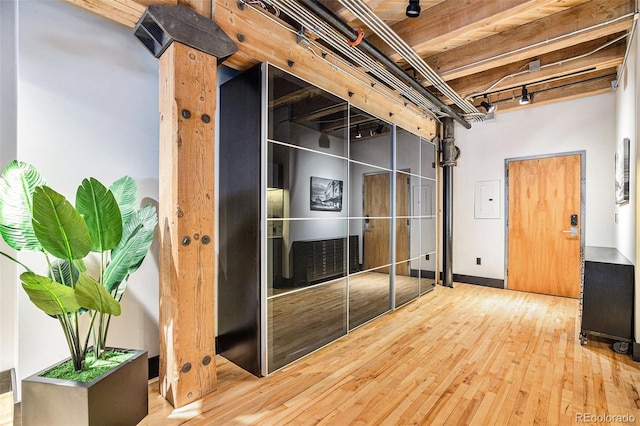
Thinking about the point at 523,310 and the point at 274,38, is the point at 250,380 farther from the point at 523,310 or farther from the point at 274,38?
the point at 523,310

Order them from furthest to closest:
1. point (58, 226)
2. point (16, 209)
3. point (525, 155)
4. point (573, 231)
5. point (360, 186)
Answer: point (525, 155) → point (573, 231) → point (360, 186) → point (16, 209) → point (58, 226)

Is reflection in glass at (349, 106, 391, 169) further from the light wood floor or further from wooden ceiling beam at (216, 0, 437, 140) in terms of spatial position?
the light wood floor

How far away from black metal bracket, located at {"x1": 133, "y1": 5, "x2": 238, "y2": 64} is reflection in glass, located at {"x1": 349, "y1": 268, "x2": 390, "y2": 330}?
2.39 m

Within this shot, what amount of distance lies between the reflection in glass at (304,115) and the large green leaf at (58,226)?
54.2 inches

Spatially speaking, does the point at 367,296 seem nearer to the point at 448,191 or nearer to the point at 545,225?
the point at 448,191

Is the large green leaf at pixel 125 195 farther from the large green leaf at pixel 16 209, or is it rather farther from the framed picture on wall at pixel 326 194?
the framed picture on wall at pixel 326 194

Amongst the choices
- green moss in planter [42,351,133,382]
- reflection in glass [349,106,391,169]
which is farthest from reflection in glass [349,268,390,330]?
green moss in planter [42,351,133,382]

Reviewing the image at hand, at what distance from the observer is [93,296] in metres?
1.46

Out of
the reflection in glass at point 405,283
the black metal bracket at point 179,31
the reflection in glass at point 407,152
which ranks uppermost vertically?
the black metal bracket at point 179,31

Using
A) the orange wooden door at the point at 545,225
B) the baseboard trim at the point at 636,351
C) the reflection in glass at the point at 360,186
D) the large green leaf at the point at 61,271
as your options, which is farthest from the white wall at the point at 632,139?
the large green leaf at the point at 61,271

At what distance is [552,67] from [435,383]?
403cm

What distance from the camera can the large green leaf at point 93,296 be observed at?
1.43m

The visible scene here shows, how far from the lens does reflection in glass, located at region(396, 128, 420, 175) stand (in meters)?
4.07

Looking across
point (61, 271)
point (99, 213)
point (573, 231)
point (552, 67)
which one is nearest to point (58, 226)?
point (99, 213)
